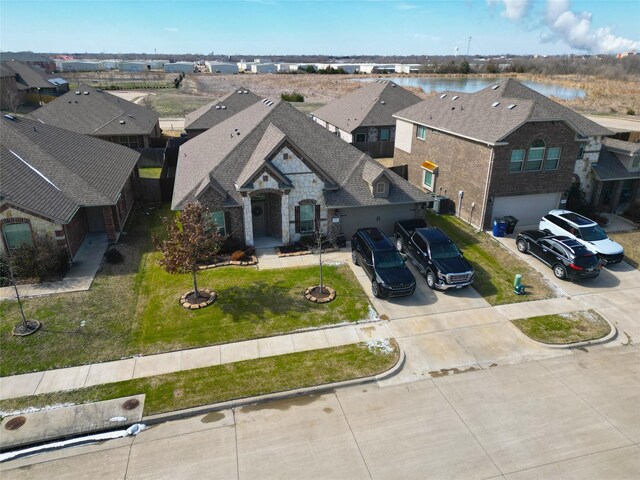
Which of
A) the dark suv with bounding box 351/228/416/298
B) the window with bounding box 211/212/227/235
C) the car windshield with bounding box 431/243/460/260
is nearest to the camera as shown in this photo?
the dark suv with bounding box 351/228/416/298

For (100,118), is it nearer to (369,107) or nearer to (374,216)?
(369,107)

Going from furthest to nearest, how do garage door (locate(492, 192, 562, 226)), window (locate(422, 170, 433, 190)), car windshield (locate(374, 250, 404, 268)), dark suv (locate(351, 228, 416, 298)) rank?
1. window (locate(422, 170, 433, 190))
2. garage door (locate(492, 192, 562, 226))
3. car windshield (locate(374, 250, 404, 268))
4. dark suv (locate(351, 228, 416, 298))

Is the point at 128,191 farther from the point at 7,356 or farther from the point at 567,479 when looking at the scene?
the point at 567,479

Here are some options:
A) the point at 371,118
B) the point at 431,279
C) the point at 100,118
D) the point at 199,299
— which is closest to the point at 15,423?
the point at 199,299

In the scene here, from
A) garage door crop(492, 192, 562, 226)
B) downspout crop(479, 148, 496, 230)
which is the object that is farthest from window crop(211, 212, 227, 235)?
garage door crop(492, 192, 562, 226)

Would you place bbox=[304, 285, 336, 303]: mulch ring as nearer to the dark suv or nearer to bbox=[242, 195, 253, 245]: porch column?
the dark suv

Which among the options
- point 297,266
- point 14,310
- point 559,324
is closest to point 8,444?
point 14,310
